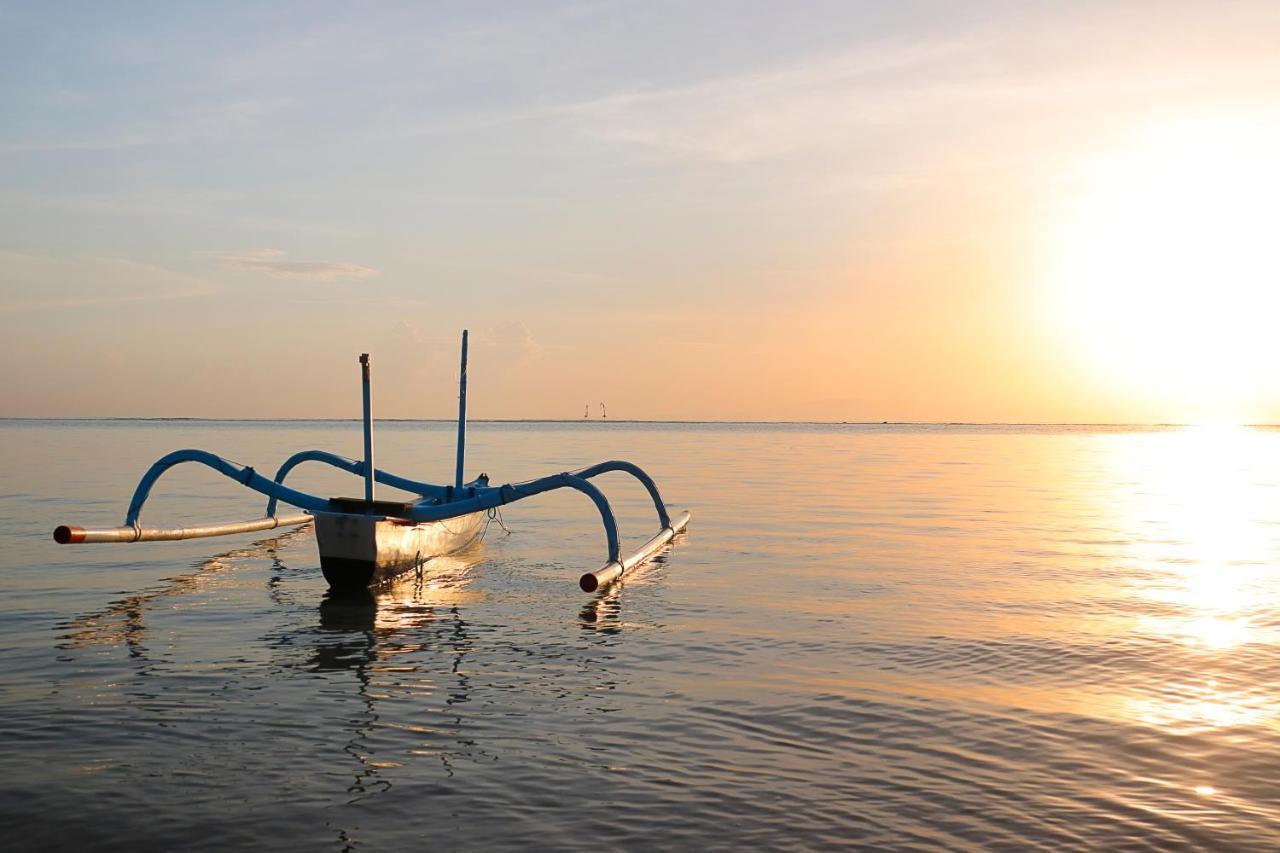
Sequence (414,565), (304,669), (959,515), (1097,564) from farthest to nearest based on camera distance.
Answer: (959,515) → (1097,564) → (414,565) → (304,669)

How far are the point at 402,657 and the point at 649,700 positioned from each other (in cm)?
296

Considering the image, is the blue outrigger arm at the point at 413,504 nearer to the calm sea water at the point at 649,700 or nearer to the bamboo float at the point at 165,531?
the bamboo float at the point at 165,531

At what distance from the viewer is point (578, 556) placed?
62.8 ft

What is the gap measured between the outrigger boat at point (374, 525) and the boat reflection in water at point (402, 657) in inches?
16.3

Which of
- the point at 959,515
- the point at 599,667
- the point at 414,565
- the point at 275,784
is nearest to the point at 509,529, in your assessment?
the point at 414,565

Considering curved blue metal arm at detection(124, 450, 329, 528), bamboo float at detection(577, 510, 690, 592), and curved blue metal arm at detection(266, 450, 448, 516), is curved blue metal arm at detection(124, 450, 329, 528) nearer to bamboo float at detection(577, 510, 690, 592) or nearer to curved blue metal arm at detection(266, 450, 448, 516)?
curved blue metal arm at detection(266, 450, 448, 516)

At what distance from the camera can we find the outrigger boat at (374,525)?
14.4 m

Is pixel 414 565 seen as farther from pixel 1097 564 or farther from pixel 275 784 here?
pixel 1097 564

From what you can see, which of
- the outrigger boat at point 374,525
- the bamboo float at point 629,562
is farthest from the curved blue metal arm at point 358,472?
the bamboo float at point 629,562

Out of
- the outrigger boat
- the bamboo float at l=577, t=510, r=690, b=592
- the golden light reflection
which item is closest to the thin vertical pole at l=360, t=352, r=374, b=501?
the outrigger boat

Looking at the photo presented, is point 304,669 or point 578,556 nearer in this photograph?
point 304,669

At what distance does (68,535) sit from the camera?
50.5 feet

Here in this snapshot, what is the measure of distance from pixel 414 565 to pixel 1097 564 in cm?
1155

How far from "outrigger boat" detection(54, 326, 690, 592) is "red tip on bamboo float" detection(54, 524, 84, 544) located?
17mm
